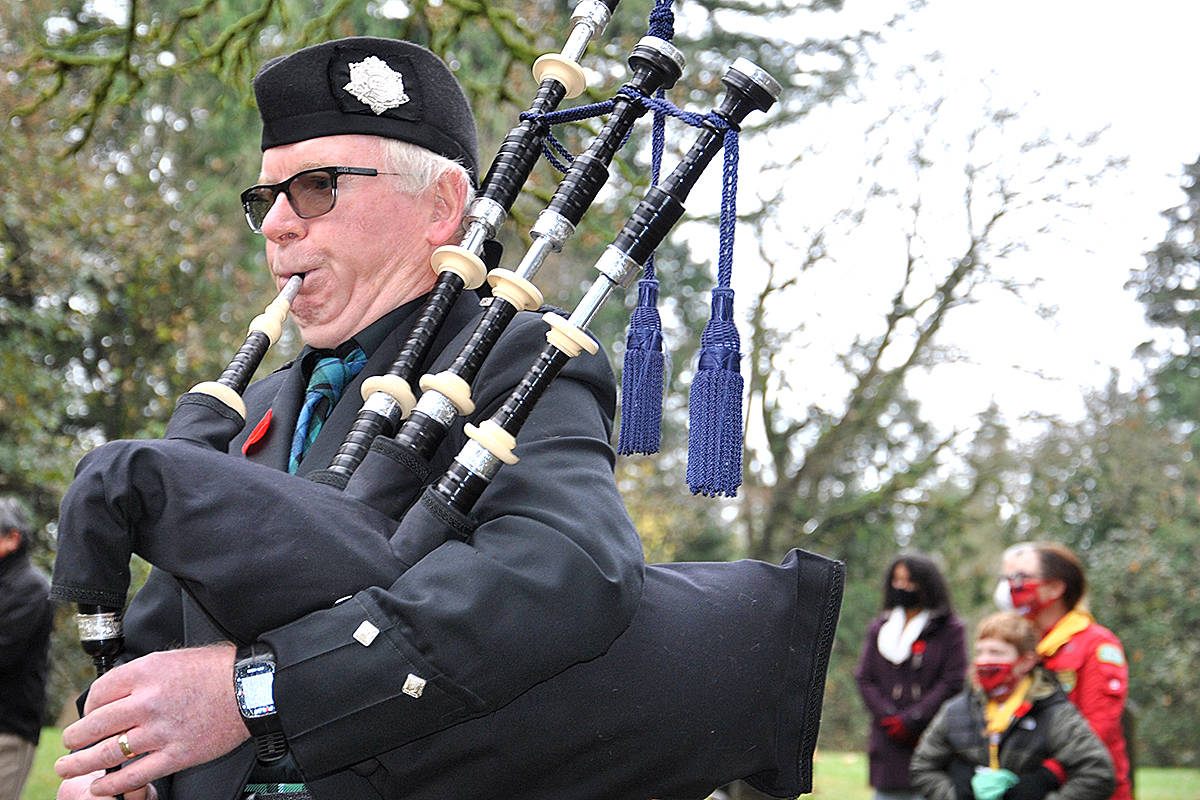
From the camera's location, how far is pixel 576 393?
1.73 meters

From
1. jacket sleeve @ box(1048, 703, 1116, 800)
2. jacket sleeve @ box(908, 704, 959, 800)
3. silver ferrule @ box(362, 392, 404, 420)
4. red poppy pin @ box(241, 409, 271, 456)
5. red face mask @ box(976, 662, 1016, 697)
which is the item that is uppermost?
silver ferrule @ box(362, 392, 404, 420)

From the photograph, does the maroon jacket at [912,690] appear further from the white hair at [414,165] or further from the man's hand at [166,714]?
the man's hand at [166,714]

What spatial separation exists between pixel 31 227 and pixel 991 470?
35.1 feet

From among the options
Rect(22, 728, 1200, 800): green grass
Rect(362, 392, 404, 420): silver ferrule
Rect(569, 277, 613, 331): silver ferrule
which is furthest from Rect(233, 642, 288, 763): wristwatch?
Rect(22, 728, 1200, 800): green grass

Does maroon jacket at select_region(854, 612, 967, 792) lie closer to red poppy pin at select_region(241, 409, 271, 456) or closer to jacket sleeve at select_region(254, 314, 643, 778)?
red poppy pin at select_region(241, 409, 271, 456)

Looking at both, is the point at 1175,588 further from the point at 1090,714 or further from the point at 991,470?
the point at 1090,714

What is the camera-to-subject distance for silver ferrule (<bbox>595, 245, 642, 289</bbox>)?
1646 millimetres

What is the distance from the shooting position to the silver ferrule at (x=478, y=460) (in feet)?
4.99

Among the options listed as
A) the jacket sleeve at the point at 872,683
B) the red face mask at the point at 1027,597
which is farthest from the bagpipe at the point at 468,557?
the jacket sleeve at the point at 872,683

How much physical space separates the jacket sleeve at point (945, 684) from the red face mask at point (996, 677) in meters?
0.93

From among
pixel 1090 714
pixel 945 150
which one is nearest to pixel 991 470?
pixel 945 150

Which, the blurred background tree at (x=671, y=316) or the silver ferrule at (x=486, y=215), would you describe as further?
the blurred background tree at (x=671, y=316)

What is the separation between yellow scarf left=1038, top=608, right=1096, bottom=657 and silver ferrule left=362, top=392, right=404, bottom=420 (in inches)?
155

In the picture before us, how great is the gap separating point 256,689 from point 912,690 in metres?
5.00
